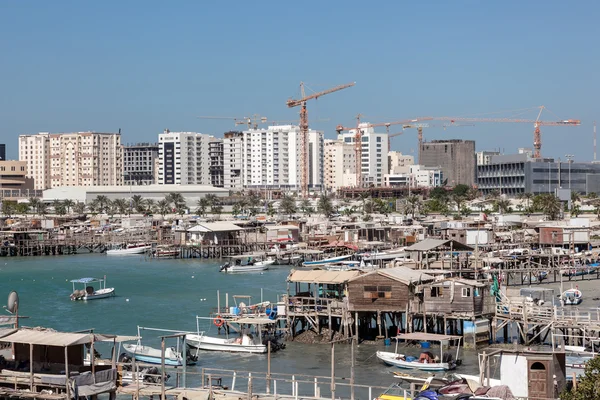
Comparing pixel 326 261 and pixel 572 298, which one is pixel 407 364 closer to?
pixel 572 298

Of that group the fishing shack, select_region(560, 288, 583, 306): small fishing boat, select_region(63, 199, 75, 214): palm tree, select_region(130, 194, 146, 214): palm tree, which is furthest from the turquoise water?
select_region(63, 199, 75, 214): palm tree

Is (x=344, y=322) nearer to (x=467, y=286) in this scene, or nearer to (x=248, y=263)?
(x=467, y=286)

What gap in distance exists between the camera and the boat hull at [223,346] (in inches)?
1560

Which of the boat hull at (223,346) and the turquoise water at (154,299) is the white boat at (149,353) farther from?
the boat hull at (223,346)

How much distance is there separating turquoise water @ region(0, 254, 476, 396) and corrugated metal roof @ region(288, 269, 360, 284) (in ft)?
10.3

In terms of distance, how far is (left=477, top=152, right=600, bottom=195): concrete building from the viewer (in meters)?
154

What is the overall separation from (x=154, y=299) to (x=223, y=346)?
21.1m

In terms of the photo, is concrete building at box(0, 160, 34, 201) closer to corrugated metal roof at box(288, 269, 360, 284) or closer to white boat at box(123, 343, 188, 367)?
corrugated metal roof at box(288, 269, 360, 284)

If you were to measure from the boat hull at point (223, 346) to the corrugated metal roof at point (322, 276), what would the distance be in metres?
4.59

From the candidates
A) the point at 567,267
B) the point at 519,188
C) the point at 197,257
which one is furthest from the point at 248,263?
the point at 519,188

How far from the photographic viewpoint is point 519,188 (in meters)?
157

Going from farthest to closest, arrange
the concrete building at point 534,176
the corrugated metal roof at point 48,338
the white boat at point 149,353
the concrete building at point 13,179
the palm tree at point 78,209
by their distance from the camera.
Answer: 1. the concrete building at point 13,179
2. the concrete building at point 534,176
3. the palm tree at point 78,209
4. the white boat at point 149,353
5. the corrugated metal roof at point 48,338

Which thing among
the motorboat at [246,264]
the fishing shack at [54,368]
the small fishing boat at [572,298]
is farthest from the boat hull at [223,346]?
the motorboat at [246,264]

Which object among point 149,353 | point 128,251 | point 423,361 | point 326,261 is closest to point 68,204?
Result: point 128,251
